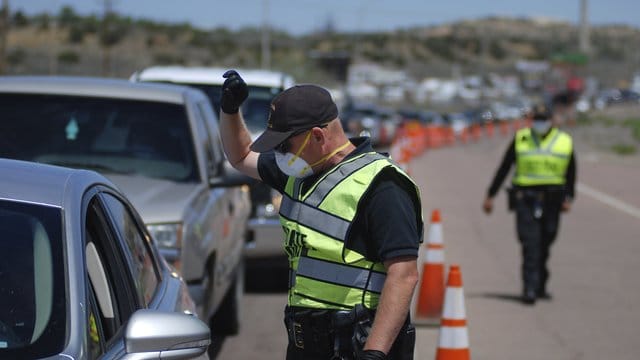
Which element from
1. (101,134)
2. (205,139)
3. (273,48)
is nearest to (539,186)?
(205,139)

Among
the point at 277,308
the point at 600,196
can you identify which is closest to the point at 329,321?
the point at 277,308

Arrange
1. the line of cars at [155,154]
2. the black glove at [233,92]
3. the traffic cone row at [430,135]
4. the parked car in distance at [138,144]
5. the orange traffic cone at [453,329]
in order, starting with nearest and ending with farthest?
the black glove at [233,92] < the orange traffic cone at [453,329] < the line of cars at [155,154] < the parked car in distance at [138,144] < the traffic cone row at [430,135]

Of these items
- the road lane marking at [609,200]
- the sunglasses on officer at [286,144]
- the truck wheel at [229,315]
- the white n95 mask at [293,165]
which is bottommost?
the road lane marking at [609,200]

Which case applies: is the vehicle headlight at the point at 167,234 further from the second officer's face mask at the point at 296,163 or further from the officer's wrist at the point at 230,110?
the second officer's face mask at the point at 296,163

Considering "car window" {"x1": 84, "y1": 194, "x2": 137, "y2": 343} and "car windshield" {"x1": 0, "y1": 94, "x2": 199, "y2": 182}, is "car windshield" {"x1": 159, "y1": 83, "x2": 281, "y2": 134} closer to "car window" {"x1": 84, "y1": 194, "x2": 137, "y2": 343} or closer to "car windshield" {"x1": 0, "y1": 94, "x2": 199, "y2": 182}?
"car windshield" {"x1": 0, "y1": 94, "x2": 199, "y2": 182}

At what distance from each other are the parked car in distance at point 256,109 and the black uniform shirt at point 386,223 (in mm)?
7591

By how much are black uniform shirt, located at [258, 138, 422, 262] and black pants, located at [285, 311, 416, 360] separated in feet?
0.94

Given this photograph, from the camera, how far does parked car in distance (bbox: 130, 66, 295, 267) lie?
12.2m

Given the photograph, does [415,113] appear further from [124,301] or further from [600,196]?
[124,301]

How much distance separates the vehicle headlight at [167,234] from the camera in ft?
26.1

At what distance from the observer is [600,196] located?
25.0m

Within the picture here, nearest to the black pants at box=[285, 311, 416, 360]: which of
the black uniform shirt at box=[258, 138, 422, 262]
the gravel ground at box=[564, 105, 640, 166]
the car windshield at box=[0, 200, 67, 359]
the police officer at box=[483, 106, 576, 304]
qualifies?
the black uniform shirt at box=[258, 138, 422, 262]

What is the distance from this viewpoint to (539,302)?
11.9 meters

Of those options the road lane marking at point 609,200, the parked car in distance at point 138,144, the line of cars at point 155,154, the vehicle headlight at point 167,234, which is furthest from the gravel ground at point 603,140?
the vehicle headlight at point 167,234
